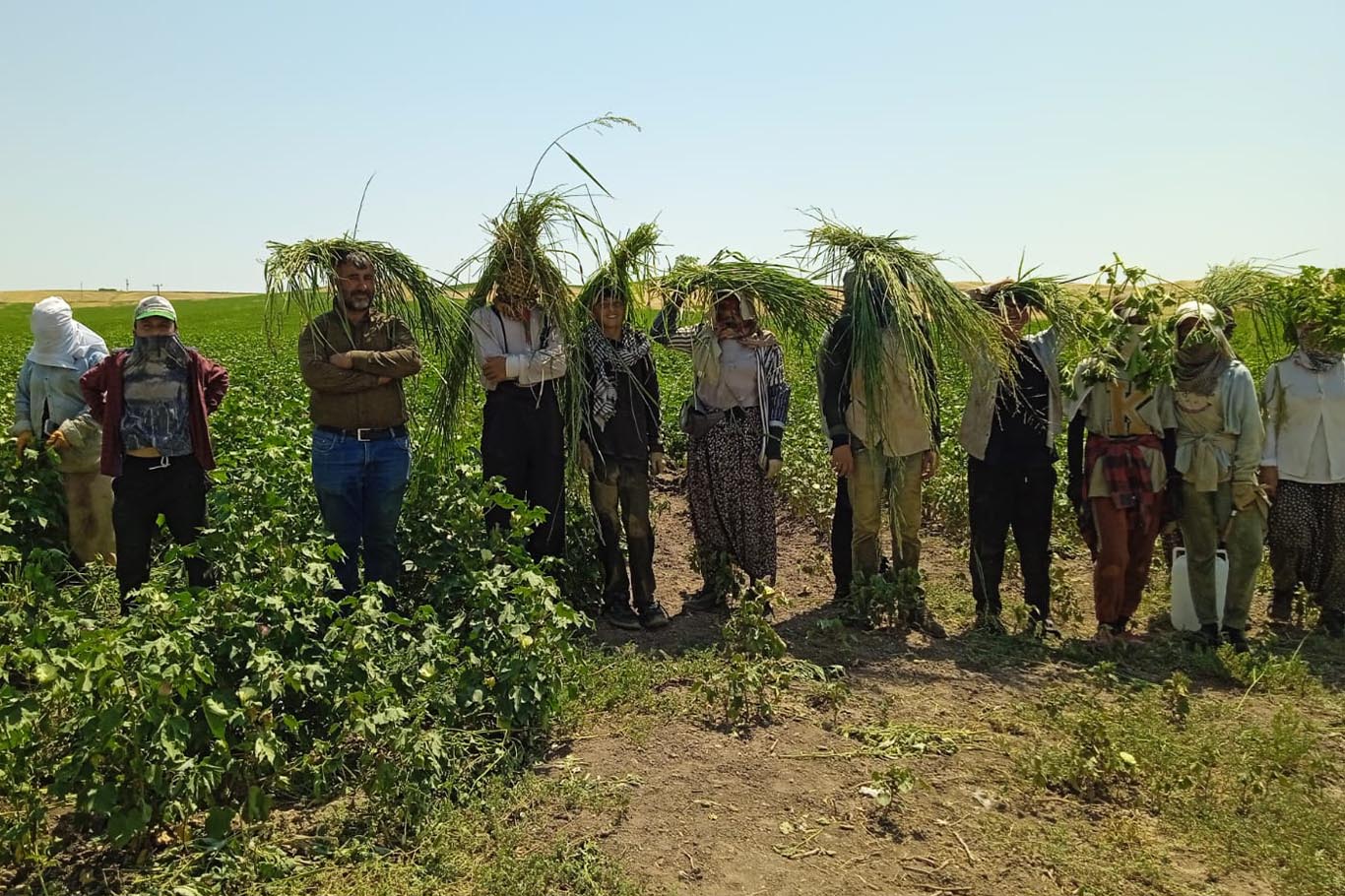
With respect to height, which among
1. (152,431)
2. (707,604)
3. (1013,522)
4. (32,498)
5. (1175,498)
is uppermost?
(152,431)

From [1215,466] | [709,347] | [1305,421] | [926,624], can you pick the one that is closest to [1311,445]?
[1305,421]

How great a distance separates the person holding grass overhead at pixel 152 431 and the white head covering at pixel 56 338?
0.93 meters

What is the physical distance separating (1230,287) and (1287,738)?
2775 millimetres

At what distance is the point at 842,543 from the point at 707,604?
839 millimetres

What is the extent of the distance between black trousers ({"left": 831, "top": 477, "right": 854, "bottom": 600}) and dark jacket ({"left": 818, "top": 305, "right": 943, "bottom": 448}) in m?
0.50

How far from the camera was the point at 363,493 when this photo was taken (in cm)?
448

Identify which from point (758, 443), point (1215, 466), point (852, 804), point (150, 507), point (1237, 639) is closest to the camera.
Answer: point (852, 804)

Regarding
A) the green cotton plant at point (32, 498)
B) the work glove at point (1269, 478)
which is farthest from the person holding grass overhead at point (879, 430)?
the green cotton plant at point (32, 498)

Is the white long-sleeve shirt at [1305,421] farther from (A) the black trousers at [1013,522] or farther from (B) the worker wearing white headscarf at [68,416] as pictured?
(B) the worker wearing white headscarf at [68,416]

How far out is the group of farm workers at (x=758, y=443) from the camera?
4.48 meters

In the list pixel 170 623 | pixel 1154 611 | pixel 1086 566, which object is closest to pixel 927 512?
pixel 1086 566

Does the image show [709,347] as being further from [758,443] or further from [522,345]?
[522,345]

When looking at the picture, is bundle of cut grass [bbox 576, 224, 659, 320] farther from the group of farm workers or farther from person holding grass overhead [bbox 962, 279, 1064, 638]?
person holding grass overhead [bbox 962, 279, 1064, 638]

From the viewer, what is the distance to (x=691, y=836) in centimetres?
303
